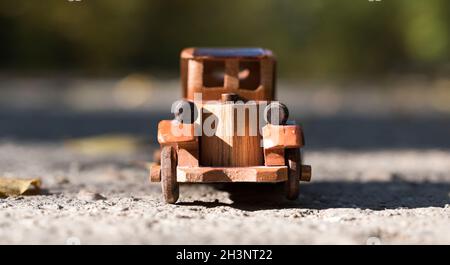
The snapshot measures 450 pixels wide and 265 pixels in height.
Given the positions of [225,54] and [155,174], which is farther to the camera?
[225,54]

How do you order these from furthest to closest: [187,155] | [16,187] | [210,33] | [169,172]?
[210,33] < [16,187] < [187,155] < [169,172]

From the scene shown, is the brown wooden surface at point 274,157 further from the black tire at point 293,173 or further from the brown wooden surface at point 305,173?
the brown wooden surface at point 305,173

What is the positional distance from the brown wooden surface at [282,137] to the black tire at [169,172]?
57 cm

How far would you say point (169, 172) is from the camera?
4.61 metres

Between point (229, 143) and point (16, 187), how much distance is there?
4.93ft

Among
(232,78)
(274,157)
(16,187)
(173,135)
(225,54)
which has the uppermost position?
(225,54)

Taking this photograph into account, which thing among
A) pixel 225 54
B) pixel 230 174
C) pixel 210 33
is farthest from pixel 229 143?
pixel 210 33

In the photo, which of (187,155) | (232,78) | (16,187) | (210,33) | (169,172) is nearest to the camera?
(169,172)

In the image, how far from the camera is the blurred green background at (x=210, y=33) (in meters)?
21.2

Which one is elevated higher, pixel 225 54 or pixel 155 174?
pixel 225 54

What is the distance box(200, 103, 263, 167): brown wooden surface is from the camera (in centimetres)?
480

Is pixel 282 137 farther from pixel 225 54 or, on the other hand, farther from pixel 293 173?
pixel 225 54

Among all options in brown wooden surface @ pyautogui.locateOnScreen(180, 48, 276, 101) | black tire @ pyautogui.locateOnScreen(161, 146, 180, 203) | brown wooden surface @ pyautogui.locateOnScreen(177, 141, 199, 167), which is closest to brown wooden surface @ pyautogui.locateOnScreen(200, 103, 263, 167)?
brown wooden surface @ pyautogui.locateOnScreen(177, 141, 199, 167)

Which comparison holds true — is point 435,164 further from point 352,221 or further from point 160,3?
point 160,3
